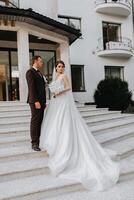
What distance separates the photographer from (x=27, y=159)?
641 centimetres

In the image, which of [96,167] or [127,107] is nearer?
[96,167]

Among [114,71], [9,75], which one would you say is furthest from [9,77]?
[114,71]

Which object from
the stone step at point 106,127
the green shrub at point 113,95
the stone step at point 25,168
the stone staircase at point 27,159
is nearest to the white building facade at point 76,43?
the green shrub at point 113,95

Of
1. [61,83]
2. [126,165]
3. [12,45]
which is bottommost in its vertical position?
[126,165]

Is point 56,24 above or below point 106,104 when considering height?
above

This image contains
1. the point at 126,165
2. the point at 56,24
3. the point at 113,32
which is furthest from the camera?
the point at 113,32

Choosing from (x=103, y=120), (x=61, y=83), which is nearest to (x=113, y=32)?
(x=103, y=120)

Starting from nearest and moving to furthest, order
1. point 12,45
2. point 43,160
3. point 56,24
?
point 43,160, point 56,24, point 12,45

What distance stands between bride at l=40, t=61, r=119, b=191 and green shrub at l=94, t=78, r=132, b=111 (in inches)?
453

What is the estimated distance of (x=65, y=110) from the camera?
6457 mm

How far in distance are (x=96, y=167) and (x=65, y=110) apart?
1.26m

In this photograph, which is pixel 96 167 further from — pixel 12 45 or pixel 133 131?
pixel 12 45

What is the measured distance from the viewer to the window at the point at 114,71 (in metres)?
20.4

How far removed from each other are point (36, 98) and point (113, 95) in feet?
38.7
